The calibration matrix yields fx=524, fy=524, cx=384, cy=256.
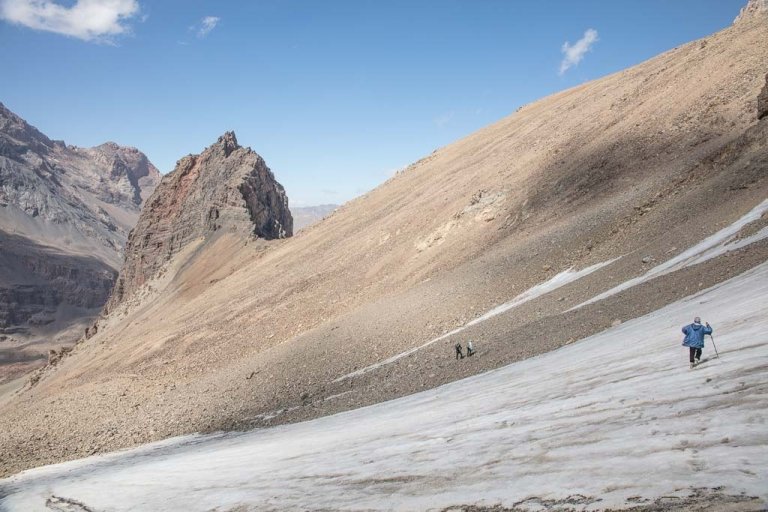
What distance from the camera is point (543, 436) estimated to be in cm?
630

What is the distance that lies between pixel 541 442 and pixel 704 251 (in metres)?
9.94

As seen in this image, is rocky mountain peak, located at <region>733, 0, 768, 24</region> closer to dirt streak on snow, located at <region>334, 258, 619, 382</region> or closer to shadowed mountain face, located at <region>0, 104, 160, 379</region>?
dirt streak on snow, located at <region>334, 258, 619, 382</region>

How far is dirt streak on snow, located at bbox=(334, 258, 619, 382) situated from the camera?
17.7 meters

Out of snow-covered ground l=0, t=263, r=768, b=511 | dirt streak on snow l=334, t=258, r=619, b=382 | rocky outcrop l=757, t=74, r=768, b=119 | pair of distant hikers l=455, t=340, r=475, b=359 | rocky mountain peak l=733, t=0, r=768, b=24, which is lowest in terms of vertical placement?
snow-covered ground l=0, t=263, r=768, b=511

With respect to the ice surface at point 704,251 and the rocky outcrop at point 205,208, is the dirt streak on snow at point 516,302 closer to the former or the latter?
the ice surface at point 704,251

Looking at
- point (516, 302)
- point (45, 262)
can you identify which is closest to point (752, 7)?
point (516, 302)

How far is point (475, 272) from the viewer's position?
22.2 m

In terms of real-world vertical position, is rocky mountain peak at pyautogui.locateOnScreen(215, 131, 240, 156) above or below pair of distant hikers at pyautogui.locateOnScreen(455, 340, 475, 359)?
above

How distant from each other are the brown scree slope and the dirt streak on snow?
0.49 m

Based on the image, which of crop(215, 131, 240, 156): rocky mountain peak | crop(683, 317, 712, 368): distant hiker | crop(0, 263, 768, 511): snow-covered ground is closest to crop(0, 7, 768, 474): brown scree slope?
crop(0, 263, 768, 511): snow-covered ground

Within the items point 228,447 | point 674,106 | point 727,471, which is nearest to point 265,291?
point 228,447

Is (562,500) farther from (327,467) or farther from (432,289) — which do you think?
(432,289)

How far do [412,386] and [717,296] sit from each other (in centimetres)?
753

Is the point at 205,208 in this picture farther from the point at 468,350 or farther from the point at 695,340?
the point at 695,340
